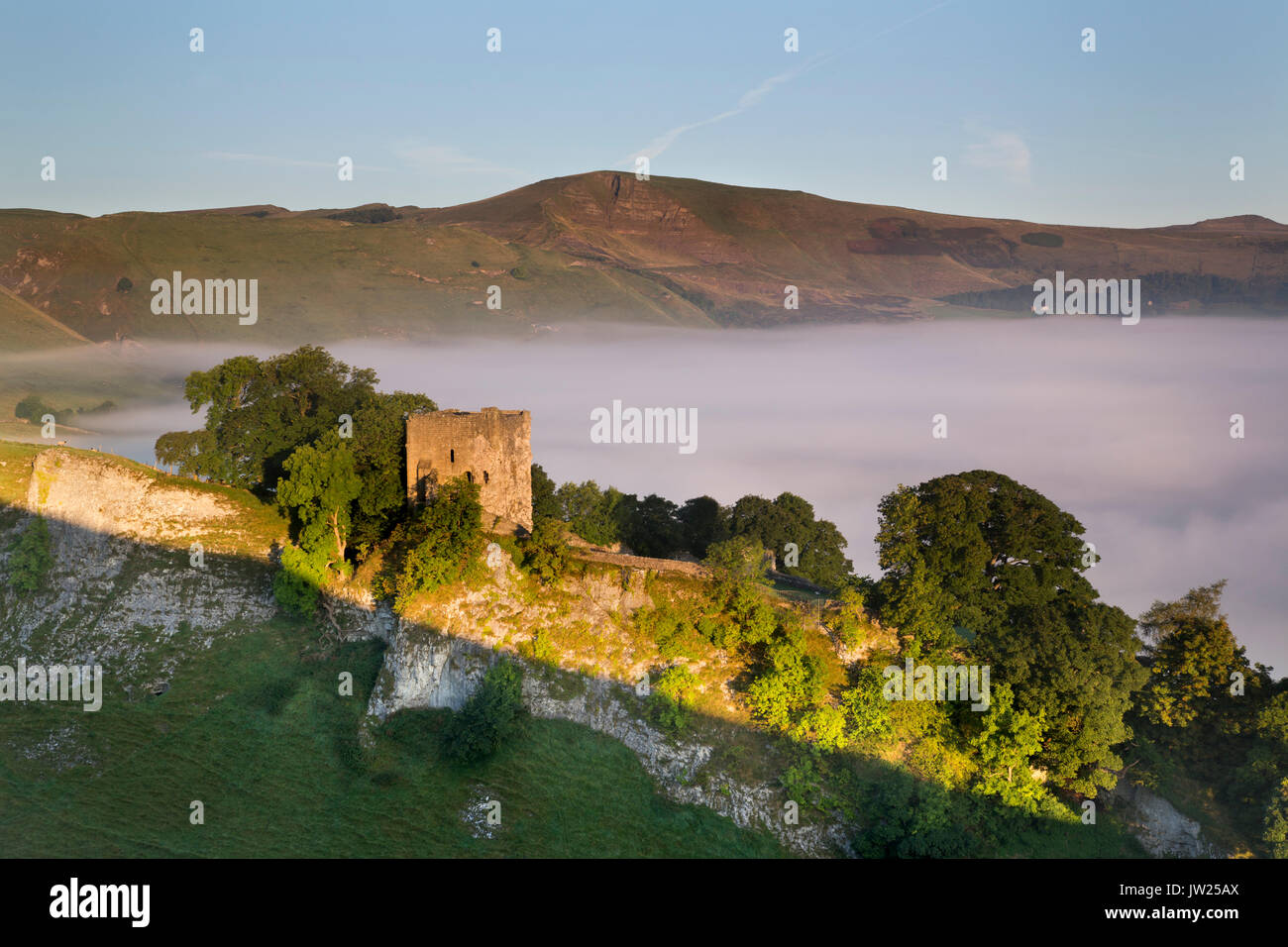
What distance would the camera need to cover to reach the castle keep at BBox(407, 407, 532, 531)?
47906 millimetres

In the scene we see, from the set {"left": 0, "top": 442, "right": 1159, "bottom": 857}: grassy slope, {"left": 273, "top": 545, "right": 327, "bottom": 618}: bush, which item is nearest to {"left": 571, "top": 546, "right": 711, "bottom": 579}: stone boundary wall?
{"left": 0, "top": 442, "right": 1159, "bottom": 857}: grassy slope

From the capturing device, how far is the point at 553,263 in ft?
542

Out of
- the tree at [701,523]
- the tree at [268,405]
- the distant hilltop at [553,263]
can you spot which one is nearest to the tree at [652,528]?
the tree at [701,523]

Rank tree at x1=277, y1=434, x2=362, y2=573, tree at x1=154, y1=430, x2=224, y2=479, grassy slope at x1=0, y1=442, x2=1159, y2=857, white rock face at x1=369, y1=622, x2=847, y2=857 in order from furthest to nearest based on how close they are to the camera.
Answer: tree at x1=154, y1=430, x2=224, y2=479 → tree at x1=277, y1=434, x2=362, y2=573 → white rock face at x1=369, y1=622, x2=847, y2=857 → grassy slope at x1=0, y1=442, x2=1159, y2=857

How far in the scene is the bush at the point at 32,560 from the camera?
48156 mm

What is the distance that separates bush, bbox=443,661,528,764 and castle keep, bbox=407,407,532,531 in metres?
8.58

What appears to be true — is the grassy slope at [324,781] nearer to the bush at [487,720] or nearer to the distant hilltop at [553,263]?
the bush at [487,720]

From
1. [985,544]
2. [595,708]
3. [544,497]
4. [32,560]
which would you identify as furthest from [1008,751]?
[32,560]

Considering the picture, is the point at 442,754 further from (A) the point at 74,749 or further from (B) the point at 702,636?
(A) the point at 74,749

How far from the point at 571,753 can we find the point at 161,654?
19.2 m

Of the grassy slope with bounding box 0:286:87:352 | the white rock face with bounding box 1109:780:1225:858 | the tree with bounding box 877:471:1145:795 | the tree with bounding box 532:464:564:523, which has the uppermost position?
the grassy slope with bounding box 0:286:87:352

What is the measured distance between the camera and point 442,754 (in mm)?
40469

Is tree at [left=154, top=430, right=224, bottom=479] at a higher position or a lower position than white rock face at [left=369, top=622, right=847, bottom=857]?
higher

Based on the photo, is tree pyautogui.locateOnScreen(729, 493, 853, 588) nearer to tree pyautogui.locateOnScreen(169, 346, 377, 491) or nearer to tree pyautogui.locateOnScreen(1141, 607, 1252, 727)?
tree pyautogui.locateOnScreen(1141, 607, 1252, 727)
